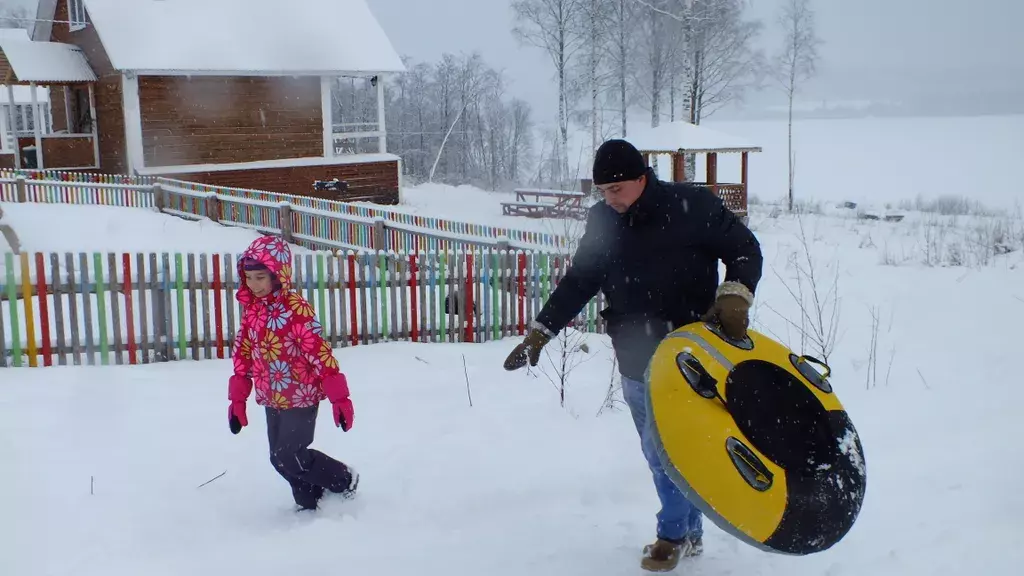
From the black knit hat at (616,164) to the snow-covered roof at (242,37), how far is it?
18089 millimetres

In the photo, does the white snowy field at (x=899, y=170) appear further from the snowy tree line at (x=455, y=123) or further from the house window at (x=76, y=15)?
the house window at (x=76, y=15)

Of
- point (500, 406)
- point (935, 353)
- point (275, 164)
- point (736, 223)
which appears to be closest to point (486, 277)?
point (500, 406)

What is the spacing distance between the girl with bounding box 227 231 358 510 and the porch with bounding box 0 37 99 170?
18.6 metres

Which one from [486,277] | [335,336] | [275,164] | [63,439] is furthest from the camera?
[275,164]

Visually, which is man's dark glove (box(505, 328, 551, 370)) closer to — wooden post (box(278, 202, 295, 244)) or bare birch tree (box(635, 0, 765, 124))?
wooden post (box(278, 202, 295, 244))

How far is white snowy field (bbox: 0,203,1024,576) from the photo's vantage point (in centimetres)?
344

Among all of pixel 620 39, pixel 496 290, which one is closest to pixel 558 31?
pixel 620 39

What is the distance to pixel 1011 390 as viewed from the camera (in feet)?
18.7

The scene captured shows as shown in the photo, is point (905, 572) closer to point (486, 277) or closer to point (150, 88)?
point (486, 277)

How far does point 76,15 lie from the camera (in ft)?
67.9

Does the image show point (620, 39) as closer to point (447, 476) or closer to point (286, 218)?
point (286, 218)

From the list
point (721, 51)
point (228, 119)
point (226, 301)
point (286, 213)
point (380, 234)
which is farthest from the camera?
point (721, 51)

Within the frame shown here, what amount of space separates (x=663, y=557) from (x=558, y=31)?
97.8 feet

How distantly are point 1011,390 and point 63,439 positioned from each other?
6.24 m
